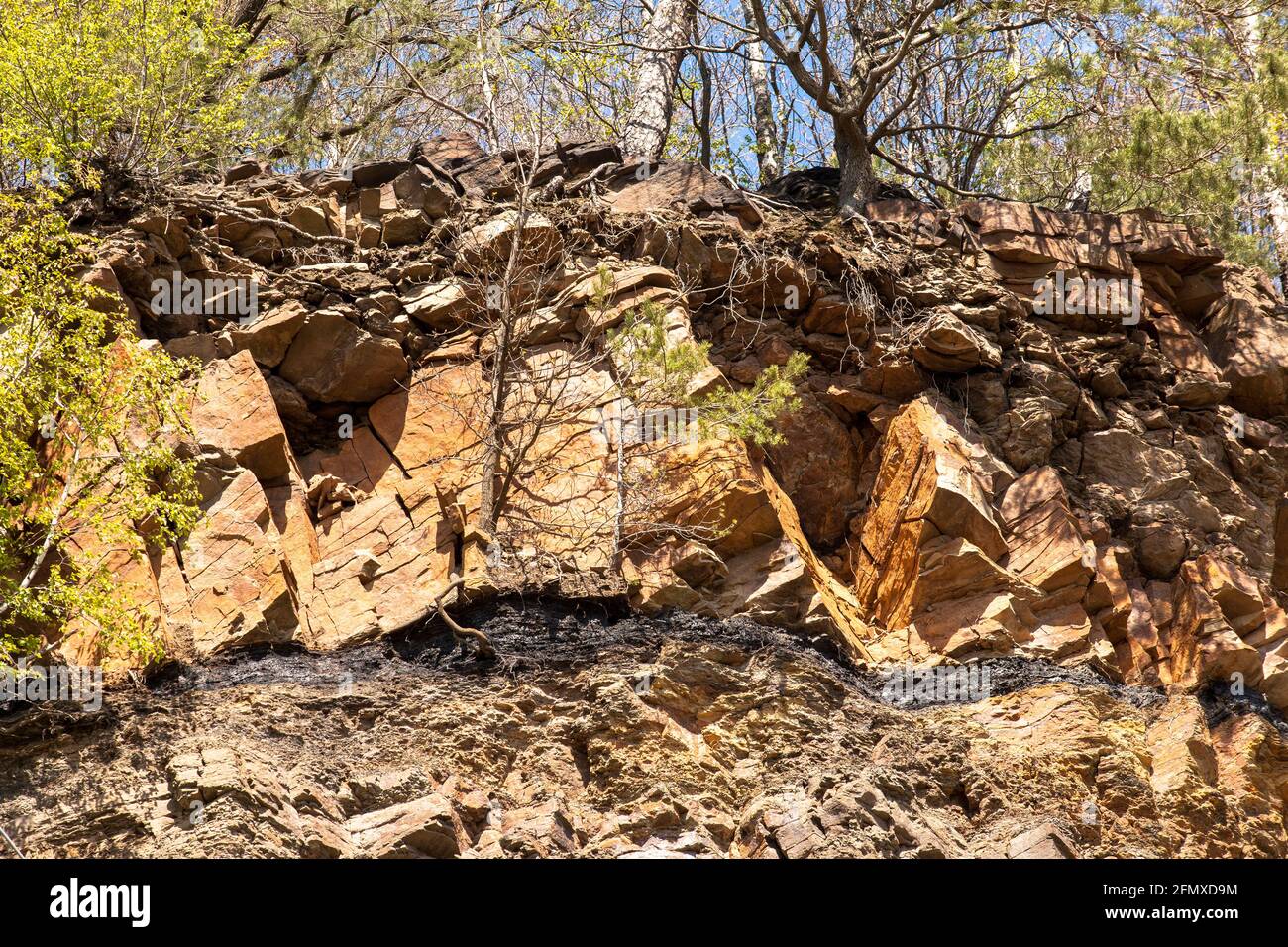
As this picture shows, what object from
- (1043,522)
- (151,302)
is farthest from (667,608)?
(151,302)

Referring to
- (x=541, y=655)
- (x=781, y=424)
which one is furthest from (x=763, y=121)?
(x=541, y=655)

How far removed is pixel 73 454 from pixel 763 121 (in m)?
11.7

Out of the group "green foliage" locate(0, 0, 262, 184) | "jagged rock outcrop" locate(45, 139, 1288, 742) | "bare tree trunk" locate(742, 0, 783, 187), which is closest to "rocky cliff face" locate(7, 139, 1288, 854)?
"jagged rock outcrop" locate(45, 139, 1288, 742)

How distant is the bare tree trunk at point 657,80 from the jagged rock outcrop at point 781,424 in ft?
6.30

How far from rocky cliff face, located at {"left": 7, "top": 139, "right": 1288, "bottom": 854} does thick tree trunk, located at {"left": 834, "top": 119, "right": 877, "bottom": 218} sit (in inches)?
18.5

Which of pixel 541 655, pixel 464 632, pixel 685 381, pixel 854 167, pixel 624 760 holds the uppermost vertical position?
pixel 854 167

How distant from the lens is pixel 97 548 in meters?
9.45

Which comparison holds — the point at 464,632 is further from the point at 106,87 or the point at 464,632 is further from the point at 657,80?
the point at 657,80

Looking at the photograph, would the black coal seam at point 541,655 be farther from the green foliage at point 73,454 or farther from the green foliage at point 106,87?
the green foliage at point 106,87

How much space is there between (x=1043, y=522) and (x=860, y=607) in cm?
160

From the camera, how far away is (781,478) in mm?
11422

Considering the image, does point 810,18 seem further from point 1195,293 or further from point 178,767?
point 178,767

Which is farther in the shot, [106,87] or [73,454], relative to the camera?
[106,87]

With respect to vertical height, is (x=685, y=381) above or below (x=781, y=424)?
above
